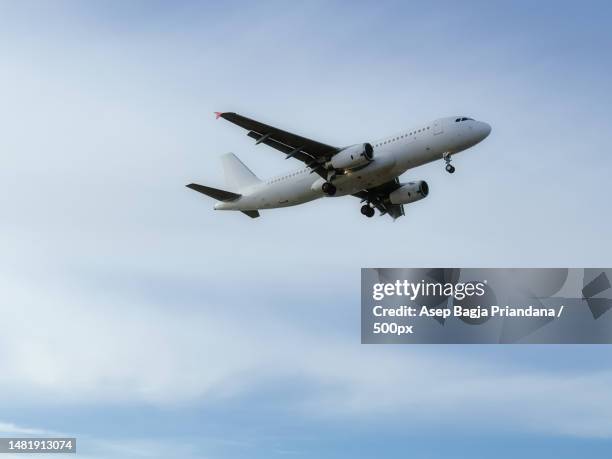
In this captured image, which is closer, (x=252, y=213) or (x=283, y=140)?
(x=283, y=140)

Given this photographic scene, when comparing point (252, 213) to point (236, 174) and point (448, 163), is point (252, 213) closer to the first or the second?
point (236, 174)

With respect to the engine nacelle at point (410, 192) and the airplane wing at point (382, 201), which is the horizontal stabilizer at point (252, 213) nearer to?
the airplane wing at point (382, 201)

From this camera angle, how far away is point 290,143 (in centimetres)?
4900

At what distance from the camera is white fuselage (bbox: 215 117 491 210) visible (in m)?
46.1

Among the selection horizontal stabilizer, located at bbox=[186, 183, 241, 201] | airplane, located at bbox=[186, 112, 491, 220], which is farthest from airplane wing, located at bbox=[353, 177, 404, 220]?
horizontal stabilizer, located at bbox=[186, 183, 241, 201]

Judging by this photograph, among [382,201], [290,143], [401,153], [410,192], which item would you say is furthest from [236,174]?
[401,153]

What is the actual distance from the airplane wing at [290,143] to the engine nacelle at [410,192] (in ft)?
23.9

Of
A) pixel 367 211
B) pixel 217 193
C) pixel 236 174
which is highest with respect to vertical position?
pixel 236 174

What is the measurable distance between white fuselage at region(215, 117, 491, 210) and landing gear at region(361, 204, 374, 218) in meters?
5.79

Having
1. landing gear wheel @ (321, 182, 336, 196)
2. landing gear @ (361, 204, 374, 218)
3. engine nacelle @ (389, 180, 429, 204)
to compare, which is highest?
engine nacelle @ (389, 180, 429, 204)

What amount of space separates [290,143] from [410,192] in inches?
385

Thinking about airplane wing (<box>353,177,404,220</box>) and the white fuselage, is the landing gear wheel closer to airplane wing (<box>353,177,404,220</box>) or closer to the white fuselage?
the white fuselage

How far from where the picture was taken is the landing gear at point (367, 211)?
56531mm

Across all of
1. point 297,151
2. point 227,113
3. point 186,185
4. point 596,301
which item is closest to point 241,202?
point 186,185
